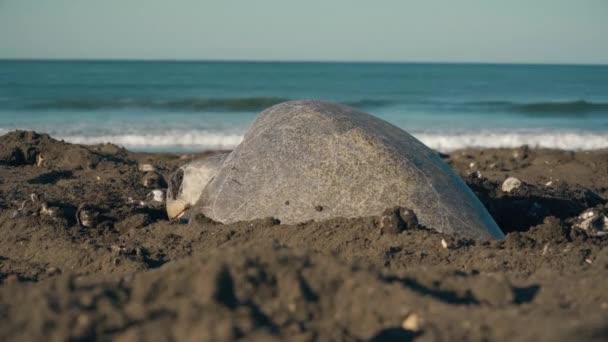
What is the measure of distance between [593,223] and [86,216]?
12.1 feet

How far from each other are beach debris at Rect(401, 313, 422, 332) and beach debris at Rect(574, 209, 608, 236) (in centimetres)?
317

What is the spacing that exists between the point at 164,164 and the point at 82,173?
125 centimetres

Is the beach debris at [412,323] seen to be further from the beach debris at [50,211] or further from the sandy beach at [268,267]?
the beach debris at [50,211]

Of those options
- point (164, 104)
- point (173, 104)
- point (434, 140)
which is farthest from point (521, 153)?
point (164, 104)

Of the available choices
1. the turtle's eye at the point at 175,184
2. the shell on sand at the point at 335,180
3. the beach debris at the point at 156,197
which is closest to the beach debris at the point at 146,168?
the beach debris at the point at 156,197

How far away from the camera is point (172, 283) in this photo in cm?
250

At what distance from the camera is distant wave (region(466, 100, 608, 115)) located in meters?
23.6

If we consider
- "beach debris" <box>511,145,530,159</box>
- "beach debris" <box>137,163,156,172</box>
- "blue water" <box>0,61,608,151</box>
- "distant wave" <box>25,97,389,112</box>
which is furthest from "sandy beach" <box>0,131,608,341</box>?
"distant wave" <box>25,97,389,112</box>

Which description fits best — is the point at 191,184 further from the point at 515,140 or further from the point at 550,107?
the point at 550,107

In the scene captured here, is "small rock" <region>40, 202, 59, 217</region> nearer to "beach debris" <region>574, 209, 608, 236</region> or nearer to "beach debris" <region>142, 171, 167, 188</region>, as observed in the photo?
"beach debris" <region>142, 171, 167, 188</region>

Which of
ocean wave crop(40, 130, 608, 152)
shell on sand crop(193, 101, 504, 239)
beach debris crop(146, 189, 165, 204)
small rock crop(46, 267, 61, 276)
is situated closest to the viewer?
small rock crop(46, 267, 61, 276)

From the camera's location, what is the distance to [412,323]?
2.38m

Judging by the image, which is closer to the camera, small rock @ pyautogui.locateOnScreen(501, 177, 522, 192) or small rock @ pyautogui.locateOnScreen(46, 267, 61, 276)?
small rock @ pyautogui.locateOnScreen(46, 267, 61, 276)

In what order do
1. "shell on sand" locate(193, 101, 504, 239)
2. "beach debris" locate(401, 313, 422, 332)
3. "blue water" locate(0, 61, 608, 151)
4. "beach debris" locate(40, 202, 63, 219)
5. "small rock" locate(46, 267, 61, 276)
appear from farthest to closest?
"blue water" locate(0, 61, 608, 151) < "beach debris" locate(40, 202, 63, 219) < "shell on sand" locate(193, 101, 504, 239) < "small rock" locate(46, 267, 61, 276) < "beach debris" locate(401, 313, 422, 332)
